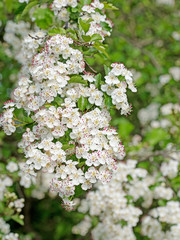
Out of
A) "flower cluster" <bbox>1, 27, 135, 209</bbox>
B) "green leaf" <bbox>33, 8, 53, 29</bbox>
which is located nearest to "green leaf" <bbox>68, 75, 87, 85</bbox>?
"flower cluster" <bbox>1, 27, 135, 209</bbox>

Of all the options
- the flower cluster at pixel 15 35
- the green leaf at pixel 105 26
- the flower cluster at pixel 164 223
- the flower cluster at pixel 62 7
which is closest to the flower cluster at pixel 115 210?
the flower cluster at pixel 164 223

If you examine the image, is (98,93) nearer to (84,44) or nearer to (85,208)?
(84,44)

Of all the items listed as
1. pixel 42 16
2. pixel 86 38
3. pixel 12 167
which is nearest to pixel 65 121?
pixel 86 38

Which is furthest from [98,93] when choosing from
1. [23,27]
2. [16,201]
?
[23,27]

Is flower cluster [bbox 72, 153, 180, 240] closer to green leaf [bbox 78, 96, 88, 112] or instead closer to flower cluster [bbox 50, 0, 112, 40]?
green leaf [bbox 78, 96, 88, 112]

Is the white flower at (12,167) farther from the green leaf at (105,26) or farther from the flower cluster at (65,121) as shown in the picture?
the green leaf at (105,26)

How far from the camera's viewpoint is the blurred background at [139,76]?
3.51 meters

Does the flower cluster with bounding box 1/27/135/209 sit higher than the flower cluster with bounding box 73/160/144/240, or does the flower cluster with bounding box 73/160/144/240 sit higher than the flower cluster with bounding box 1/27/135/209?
the flower cluster with bounding box 1/27/135/209

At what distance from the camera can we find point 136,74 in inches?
170

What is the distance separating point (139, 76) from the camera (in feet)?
13.9

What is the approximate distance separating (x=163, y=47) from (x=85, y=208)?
9.16 feet

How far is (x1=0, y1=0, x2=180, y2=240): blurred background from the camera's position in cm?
351

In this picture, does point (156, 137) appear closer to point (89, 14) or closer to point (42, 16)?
point (89, 14)

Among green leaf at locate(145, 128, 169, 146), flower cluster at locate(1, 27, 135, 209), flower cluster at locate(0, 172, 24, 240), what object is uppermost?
flower cluster at locate(1, 27, 135, 209)
